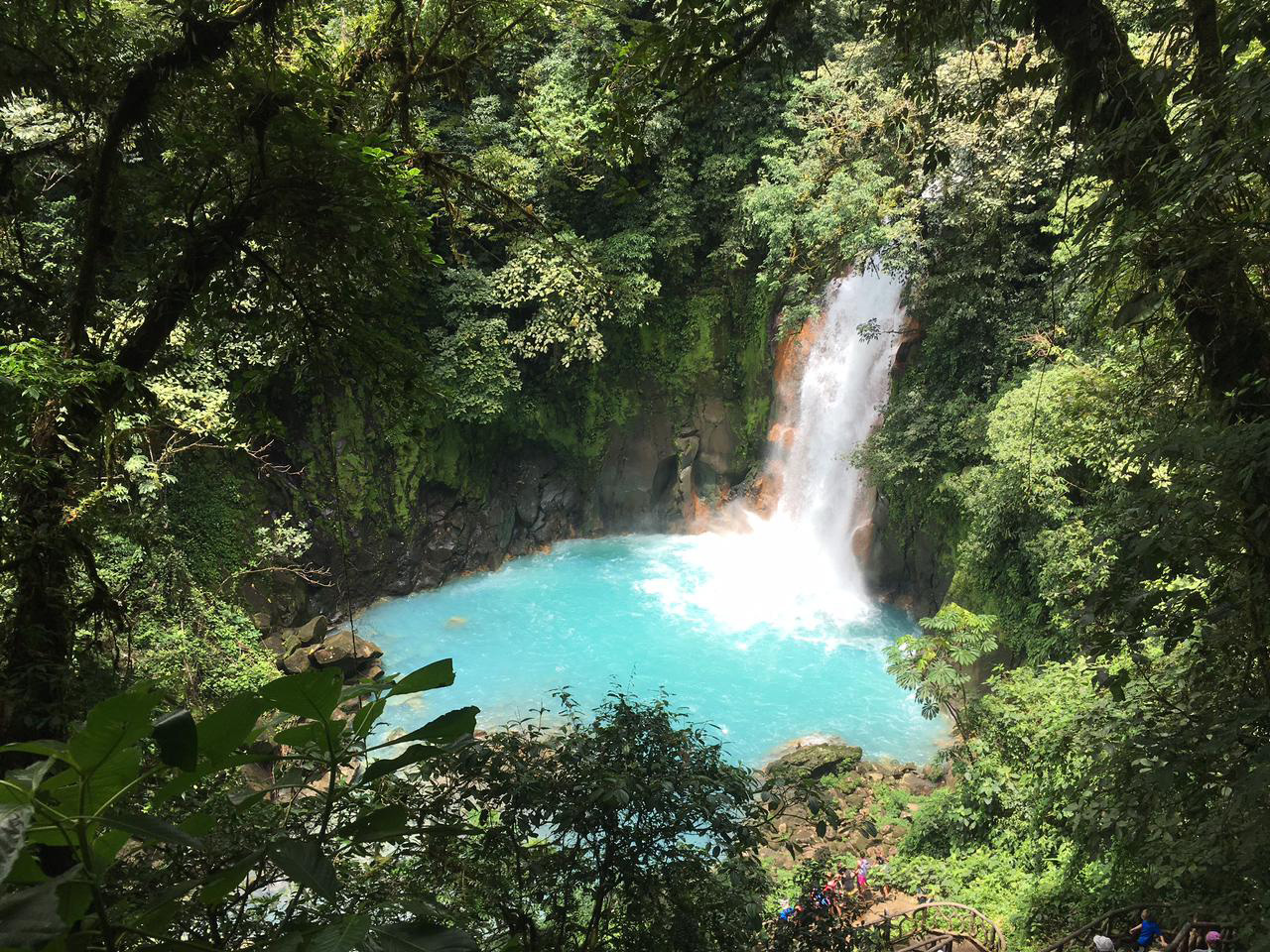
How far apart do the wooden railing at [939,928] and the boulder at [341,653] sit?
7.16 m

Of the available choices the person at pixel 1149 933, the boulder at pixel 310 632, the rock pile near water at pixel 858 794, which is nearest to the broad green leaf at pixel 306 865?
the person at pixel 1149 933

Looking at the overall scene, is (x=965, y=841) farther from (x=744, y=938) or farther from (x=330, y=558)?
(x=330, y=558)

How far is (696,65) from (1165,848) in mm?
4241

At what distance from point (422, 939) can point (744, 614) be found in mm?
12030

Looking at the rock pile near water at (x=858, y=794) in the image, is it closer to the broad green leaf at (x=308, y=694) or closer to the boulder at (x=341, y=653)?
the boulder at (x=341, y=653)

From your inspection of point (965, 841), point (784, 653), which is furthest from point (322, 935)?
point (784, 653)

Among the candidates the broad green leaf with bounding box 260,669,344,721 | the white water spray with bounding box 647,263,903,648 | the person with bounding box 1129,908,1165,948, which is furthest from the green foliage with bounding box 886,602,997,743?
the broad green leaf with bounding box 260,669,344,721

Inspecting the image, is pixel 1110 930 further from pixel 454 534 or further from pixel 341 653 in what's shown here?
pixel 454 534

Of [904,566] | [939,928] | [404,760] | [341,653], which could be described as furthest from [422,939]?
[904,566]

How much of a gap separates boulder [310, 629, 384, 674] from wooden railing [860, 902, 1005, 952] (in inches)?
282

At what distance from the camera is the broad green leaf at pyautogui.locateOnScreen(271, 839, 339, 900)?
86 cm

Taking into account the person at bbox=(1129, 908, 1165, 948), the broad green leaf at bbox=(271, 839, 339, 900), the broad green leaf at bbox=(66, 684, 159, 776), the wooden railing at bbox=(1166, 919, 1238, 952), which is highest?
the person at bbox=(1129, 908, 1165, 948)

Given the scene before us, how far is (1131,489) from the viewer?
9.23 ft

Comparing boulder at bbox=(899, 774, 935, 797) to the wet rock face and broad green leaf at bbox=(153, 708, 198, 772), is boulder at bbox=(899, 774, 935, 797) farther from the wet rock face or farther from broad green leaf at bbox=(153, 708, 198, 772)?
broad green leaf at bbox=(153, 708, 198, 772)
